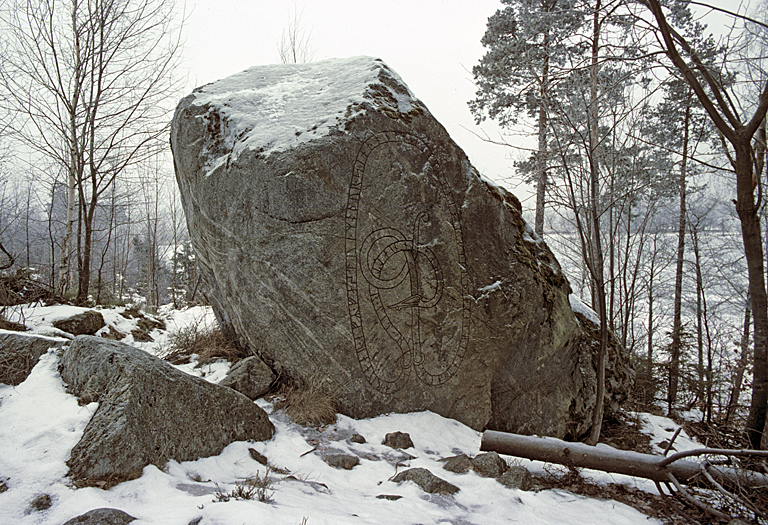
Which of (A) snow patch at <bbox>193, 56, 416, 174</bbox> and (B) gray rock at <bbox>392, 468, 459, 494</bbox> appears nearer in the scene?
(B) gray rock at <bbox>392, 468, 459, 494</bbox>

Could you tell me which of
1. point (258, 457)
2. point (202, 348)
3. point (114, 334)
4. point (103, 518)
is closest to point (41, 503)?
point (103, 518)

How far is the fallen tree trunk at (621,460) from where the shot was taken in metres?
2.81

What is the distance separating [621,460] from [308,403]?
2.78 meters

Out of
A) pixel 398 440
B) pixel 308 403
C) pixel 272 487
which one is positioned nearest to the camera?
pixel 272 487

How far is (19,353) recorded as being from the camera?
3137mm

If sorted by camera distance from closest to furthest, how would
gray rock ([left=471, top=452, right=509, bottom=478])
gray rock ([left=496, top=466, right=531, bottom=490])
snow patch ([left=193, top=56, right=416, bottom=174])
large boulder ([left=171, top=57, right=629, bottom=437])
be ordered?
gray rock ([left=496, top=466, right=531, bottom=490]), gray rock ([left=471, top=452, right=509, bottom=478]), large boulder ([left=171, top=57, right=629, bottom=437]), snow patch ([left=193, top=56, right=416, bottom=174])

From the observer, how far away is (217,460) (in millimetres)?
3158

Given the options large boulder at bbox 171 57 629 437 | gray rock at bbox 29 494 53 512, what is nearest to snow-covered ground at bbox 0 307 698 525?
gray rock at bbox 29 494 53 512

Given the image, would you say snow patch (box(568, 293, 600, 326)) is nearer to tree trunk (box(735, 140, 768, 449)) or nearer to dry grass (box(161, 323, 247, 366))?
tree trunk (box(735, 140, 768, 449))

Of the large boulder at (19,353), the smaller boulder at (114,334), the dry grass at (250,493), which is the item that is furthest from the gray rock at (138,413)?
the smaller boulder at (114,334)

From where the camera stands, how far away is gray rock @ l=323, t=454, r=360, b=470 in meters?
3.52

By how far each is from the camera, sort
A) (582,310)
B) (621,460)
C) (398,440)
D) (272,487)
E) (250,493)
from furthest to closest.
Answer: (582,310) → (398,440) → (621,460) → (272,487) → (250,493)

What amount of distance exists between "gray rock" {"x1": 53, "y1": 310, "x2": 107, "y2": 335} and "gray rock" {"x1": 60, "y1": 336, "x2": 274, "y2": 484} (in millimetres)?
2894

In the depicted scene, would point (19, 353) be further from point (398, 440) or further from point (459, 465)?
point (459, 465)
